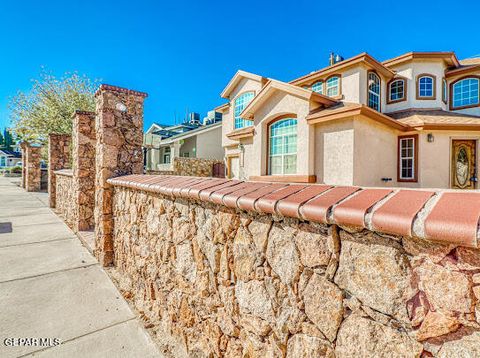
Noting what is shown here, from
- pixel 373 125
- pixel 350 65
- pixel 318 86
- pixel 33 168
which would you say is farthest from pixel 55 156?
pixel 350 65

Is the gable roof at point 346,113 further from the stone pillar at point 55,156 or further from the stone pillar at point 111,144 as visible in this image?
the stone pillar at point 55,156

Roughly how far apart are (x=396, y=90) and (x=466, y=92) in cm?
309

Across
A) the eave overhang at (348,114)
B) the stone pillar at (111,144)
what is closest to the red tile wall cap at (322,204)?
the stone pillar at (111,144)

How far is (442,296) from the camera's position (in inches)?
38.5

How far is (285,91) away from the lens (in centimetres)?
918

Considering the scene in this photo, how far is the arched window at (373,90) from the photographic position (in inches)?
421

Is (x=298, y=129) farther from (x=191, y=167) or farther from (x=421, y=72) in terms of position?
(x=191, y=167)

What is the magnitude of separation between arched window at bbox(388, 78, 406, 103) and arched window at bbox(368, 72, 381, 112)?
953 mm

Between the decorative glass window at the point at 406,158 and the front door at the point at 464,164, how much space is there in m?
1.79

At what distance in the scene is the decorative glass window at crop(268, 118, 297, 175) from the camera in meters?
9.20

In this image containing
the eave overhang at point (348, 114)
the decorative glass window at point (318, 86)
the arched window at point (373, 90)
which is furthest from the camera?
the decorative glass window at point (318, 86)

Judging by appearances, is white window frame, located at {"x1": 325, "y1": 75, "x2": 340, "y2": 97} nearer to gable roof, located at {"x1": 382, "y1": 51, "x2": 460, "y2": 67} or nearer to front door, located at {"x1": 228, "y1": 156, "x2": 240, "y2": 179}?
gable roof, located at {"x1": 382, "y1": 51, "x2": 460, "y2": 67}

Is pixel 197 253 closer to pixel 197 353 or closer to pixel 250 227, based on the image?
pixel 250 227

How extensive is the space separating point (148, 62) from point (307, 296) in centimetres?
2338
